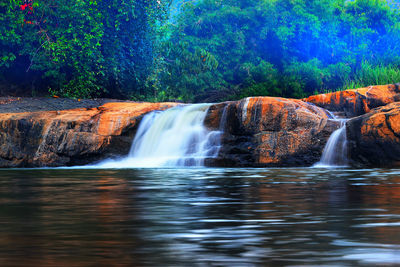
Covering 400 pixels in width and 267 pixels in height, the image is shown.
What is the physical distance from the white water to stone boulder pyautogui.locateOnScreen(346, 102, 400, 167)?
391cm

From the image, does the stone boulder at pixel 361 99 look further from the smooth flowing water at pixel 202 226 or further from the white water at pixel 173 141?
the smooth flowing water at pixel 202 226

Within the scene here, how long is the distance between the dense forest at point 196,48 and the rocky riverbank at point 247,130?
158 inches

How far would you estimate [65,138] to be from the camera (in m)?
21.7

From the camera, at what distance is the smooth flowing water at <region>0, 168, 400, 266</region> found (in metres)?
4.64

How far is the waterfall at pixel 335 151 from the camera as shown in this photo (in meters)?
18.9

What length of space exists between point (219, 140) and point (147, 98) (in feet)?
41.9

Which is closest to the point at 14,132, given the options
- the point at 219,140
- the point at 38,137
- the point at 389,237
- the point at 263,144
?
the point at 38,137

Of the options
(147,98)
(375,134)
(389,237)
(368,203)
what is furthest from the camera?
(147,98)

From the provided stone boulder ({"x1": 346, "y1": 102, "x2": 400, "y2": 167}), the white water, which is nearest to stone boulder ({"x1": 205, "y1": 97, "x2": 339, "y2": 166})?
the white water

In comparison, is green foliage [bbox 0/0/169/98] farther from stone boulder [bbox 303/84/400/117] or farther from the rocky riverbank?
stone boulder [bbox 303/84/400/117]

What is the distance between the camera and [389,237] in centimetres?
546

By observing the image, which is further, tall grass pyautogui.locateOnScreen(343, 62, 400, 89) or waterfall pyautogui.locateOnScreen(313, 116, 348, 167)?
tall grass pyautogui.locateOnScreen(343, 62, 400, 89)

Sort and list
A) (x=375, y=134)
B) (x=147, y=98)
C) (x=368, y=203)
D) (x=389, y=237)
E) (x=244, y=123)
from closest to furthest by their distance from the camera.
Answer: (x=389, y=237) < (x=368, y=203) < (x=375, y=134) < (x=244, y=123) < (x=147, y=98)

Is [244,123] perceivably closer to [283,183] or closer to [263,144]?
[263,144]
